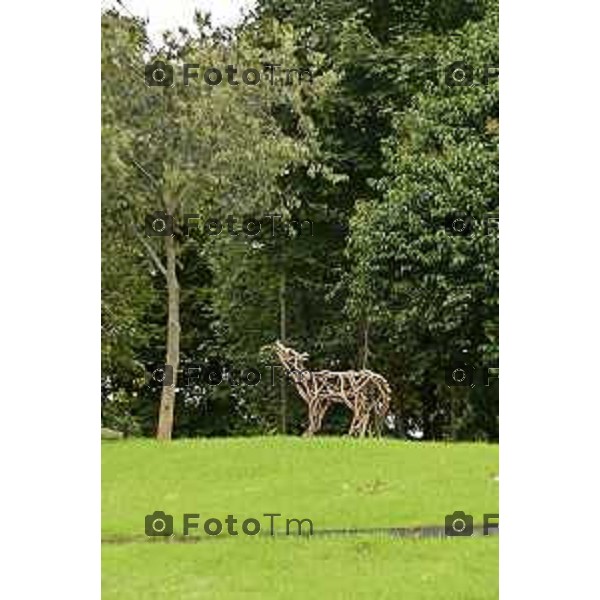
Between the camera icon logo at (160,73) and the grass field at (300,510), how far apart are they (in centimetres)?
104

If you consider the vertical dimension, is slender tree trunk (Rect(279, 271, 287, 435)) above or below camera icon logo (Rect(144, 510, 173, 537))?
above

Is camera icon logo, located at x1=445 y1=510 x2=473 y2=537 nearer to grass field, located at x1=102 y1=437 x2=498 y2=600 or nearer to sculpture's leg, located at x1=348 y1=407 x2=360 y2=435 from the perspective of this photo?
grass field, located at x1=102 y1=437 x2=498 y2=600

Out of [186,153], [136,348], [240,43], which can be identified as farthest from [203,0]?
[136,348]

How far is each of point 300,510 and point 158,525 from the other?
0.41 meters

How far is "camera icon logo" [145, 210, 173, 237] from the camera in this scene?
3.91 m

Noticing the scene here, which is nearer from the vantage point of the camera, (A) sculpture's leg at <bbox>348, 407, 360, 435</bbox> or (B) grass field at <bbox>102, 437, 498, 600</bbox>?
(B) grass field at <bbox>102, 437, 498, 600</bbox>

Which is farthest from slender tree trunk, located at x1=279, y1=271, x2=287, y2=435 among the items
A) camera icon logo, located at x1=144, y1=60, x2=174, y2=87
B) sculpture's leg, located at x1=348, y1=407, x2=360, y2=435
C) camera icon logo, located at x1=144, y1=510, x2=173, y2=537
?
camera icon logo, located at x1=144, y1=60, x2=174, y2=87

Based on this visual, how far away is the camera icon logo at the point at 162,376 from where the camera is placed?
3955 mm

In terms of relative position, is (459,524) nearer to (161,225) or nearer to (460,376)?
(460,376)

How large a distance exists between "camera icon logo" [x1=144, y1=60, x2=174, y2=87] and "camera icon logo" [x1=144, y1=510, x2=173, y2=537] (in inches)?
48.0
